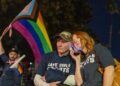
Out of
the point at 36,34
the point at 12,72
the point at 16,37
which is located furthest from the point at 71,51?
the point at 16,37

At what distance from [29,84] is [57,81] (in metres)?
3.54

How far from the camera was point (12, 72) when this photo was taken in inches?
311

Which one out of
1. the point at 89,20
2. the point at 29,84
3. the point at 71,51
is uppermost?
the point at 89,20

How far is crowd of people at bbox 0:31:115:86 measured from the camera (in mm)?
5089

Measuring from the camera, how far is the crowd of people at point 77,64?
16.7 ft

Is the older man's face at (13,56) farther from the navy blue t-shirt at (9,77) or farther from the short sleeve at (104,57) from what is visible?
the short sleeve at (104,57)

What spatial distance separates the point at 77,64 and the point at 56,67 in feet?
1.06

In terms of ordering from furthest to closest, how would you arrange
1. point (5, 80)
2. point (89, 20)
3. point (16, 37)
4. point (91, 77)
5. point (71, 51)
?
point (89, 20) → point (16, 37) → point (5, 80) → point (71, 51) → point (91, 77)

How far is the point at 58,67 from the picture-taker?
5574 mm

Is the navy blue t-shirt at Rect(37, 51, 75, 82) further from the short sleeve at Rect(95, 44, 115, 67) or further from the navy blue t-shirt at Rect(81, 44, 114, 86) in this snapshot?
the short sleeve at Rect(95, 44, 115, 67)

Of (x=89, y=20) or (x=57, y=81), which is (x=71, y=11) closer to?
(x=89, y=20)

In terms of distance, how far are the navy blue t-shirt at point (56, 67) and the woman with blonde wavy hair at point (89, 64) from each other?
217 millimetres

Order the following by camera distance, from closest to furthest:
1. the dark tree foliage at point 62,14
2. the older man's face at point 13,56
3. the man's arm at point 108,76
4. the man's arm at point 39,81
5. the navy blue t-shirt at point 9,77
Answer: the man's arm at point 108,76, the man's arm at point 39,81, the navy blue t-shirt at point 9,77, the older man's face at point 13,56, the dark tree foliage at point 62,14

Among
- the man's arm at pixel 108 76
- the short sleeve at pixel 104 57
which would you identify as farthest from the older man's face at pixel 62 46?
the man's arm at pixel 108 76
